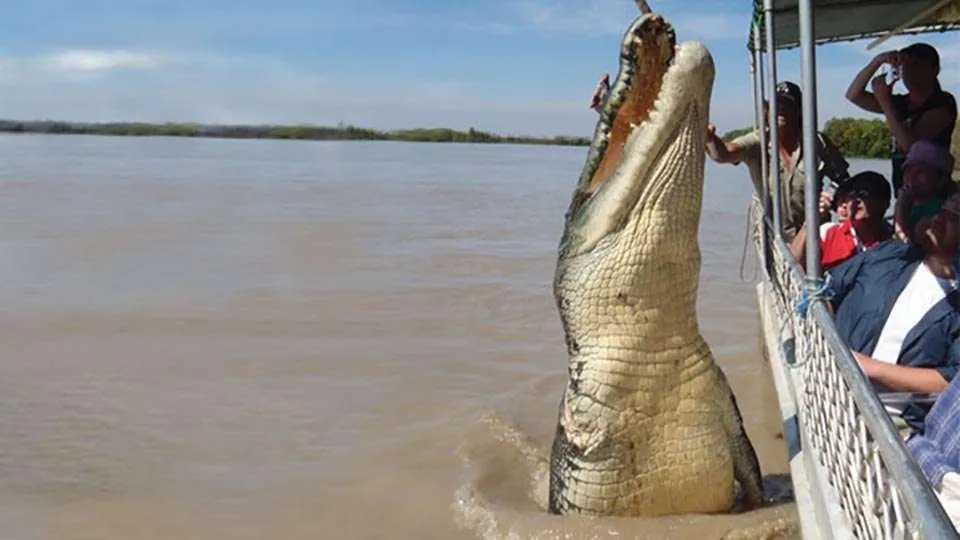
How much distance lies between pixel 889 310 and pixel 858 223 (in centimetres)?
137

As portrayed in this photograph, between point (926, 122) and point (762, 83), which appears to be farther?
point (762, 83)

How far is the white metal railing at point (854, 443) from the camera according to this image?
5.21ft

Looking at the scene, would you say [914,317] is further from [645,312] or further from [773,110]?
[773,110]

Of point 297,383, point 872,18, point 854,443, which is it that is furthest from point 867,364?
point 297,383

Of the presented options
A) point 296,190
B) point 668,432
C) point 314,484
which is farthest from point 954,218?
point 296,190

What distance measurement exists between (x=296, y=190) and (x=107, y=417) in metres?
21.5

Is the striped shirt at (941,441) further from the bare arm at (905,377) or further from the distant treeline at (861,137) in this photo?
the distant treeline at (861,137)

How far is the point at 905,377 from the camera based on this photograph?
315 cm

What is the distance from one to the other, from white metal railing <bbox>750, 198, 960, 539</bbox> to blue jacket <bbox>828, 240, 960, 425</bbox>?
0.22 m

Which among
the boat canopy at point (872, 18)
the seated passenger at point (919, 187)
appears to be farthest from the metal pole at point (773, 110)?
the boat canopy at point (872, 18)

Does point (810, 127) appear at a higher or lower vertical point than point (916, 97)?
lower

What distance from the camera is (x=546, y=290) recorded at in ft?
36.5

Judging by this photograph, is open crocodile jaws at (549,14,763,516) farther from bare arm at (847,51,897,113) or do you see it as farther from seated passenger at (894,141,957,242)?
bare arm at (847,51,897,113)

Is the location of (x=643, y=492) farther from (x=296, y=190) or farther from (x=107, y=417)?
(x=296, y=190)
